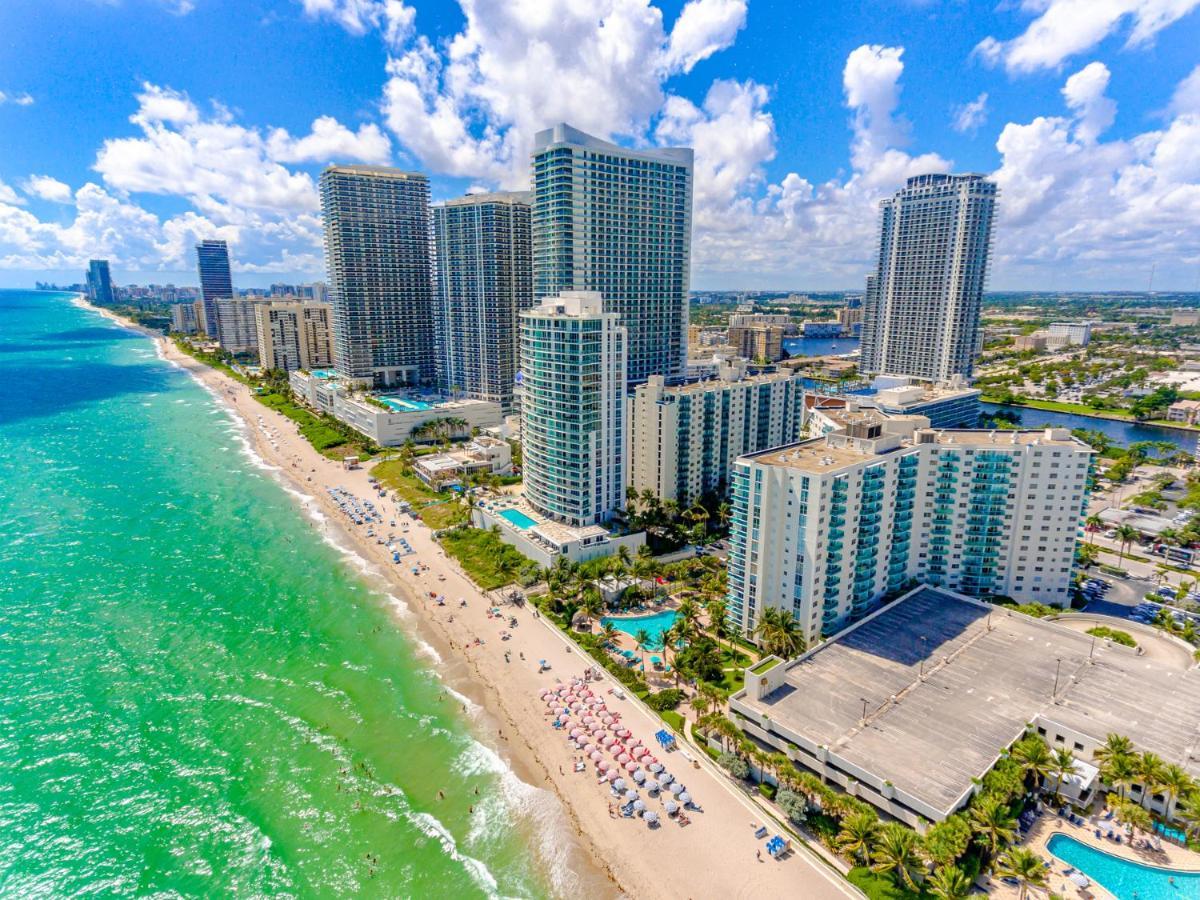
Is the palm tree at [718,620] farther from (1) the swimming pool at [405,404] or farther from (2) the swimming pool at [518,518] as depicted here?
(1) the swimming pool at [405,404]

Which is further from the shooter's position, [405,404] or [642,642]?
[405,404]

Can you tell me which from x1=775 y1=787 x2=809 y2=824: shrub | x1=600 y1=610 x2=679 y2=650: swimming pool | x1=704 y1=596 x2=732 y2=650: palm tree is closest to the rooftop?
x1=775 y1=787 x2=809 y2=824: shrub

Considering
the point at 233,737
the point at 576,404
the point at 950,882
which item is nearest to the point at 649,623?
the point at 576,404

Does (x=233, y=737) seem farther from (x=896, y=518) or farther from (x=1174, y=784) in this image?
(x=1174, y=784)

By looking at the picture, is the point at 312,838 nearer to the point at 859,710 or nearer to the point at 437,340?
the point at 859,710

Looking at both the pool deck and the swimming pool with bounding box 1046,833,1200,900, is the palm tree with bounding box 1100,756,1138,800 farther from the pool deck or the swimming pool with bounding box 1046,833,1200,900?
the swimming pool with bounding box 1046,833,1200,900

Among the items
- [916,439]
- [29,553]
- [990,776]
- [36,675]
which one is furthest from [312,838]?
[29,553]
